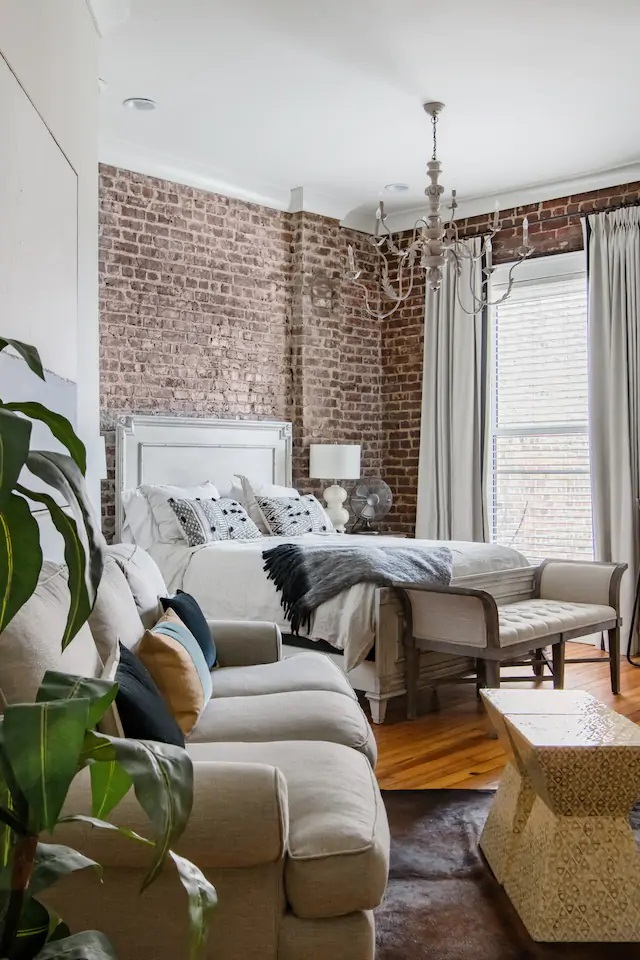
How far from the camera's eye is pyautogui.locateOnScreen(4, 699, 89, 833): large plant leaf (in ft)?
2.40

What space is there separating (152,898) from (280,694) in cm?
109

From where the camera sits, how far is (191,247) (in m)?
6.19

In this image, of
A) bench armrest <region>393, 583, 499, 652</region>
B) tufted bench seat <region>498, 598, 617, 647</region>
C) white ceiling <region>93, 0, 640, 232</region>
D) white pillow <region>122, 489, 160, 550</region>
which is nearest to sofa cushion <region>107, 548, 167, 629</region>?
bench armrest <region>393, 583, 499, 652</region>

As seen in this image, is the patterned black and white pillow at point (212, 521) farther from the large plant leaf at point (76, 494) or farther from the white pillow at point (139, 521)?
the large plant leaf at point (76, 494)

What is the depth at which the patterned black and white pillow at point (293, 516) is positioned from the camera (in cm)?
577

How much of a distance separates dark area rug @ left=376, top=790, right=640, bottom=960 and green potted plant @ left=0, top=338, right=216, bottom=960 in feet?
5.21

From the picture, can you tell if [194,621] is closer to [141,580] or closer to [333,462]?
[141,580]

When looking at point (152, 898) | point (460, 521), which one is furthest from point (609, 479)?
point (152, 898)

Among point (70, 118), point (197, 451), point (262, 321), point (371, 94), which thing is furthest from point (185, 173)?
point (70, 118)

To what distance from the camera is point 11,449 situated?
2.45ft

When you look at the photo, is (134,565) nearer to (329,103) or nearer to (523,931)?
(523,931)

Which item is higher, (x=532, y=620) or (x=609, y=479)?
(x=609, y=479)

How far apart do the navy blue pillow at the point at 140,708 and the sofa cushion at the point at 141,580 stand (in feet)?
2.24

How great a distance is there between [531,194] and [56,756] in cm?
645
